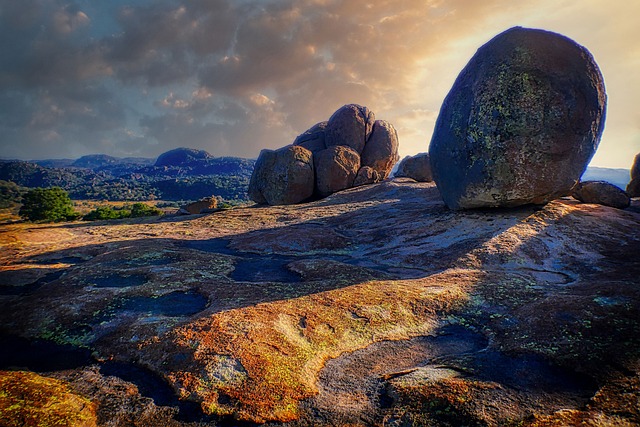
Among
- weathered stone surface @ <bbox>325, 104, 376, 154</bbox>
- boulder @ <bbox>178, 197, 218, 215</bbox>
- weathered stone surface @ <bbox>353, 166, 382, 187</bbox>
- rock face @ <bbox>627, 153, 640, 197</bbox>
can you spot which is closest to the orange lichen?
boulder @ <bbox>178, 197, 218, 215</bbox>

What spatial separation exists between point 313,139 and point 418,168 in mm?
13861

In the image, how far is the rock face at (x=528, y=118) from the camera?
48.2 feet

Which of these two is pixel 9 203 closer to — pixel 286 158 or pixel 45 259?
pixel 286 158

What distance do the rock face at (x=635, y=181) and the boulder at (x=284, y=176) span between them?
29326 mm

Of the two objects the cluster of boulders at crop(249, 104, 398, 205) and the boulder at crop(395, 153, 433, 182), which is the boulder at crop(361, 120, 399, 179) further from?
the boulder at crop(395, 153, 433, 182)

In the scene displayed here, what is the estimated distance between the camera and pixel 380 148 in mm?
43625

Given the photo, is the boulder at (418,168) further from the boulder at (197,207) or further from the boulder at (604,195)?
the boulder at (197,207)

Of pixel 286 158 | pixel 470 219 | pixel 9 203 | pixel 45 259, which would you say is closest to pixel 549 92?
pixel 470 219

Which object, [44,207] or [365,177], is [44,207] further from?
[365,177]

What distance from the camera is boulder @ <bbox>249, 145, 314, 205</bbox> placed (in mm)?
36406

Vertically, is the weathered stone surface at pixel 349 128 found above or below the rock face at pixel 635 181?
above

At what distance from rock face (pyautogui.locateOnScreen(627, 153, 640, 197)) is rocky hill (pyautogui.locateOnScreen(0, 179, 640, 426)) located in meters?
21.5

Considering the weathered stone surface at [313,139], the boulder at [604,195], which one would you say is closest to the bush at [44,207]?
the weathered stone surface at [313,139]

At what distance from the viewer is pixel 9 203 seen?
446 feet
